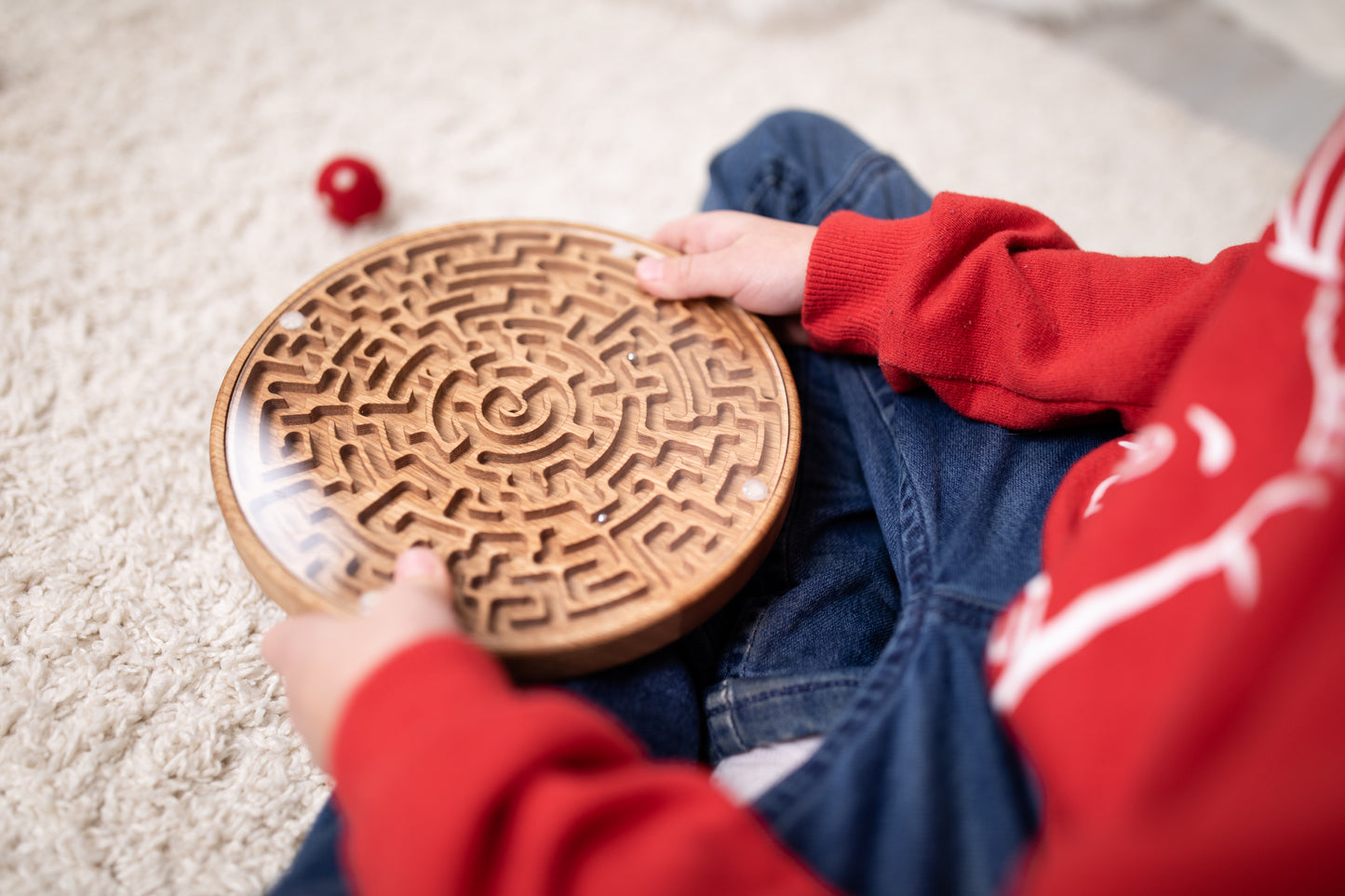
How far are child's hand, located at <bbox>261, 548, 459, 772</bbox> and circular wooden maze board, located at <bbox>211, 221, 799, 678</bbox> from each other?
0.07ft

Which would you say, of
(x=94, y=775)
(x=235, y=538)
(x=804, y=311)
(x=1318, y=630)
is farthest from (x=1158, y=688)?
(x=94, y=775)

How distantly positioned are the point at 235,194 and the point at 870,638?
819 millimetres

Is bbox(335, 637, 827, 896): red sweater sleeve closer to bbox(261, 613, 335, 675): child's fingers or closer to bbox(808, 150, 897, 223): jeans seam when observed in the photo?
bbox(261, 613, 335, 675): child's fingers

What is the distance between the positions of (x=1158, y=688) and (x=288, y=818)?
0.52m

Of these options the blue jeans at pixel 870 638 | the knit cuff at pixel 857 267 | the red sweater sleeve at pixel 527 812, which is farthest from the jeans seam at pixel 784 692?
the knit cuff at pixel 857 267

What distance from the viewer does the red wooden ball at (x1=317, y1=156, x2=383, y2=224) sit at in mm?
890

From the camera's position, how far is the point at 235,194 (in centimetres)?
94

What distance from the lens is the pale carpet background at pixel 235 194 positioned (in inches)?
22.6

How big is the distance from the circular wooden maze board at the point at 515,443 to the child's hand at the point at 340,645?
0.02 m

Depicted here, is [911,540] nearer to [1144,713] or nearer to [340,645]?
[1144,713]

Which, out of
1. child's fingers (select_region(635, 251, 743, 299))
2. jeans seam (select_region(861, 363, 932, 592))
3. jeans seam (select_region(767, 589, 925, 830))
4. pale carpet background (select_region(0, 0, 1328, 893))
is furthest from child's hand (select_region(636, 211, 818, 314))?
pale carpet background (select_region(0, 0, 1328, 893))

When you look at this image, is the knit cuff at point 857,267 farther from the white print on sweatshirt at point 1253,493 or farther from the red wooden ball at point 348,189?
the red wooden ball at point 348,189

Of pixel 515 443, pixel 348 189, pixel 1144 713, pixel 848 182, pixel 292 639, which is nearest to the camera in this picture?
pixel 1144 713

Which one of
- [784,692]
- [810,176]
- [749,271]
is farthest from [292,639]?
[810,176]
